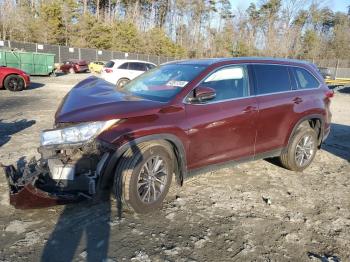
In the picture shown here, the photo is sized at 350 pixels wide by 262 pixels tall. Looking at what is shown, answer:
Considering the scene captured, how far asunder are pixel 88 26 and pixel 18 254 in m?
50.0

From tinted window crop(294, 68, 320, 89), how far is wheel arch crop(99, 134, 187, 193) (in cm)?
260

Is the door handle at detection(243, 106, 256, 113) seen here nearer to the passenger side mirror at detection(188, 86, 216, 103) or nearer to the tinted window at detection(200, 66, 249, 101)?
the tinted window at detection(200, 66, 249, 101)

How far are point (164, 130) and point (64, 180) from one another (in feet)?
3.86

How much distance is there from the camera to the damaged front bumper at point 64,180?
3.81 meters

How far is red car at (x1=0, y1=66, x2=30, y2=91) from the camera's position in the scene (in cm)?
1538

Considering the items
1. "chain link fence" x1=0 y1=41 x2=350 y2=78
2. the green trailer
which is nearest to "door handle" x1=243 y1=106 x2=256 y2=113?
the green trailer

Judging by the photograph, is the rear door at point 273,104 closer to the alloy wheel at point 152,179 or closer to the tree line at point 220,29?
the alloy wheel at point 152,179

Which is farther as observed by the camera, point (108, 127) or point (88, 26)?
point (88, 26)

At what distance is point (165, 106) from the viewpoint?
168 inches

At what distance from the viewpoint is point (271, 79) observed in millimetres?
5508

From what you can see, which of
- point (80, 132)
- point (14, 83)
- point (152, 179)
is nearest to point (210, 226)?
point (152, 179)

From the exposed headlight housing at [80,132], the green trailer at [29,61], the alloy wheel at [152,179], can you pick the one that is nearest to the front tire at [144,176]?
the alloy wheel at [152,179]

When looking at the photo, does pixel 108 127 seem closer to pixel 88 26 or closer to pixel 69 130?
pixel 69 130

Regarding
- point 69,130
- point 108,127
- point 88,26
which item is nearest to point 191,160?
point 108,127
